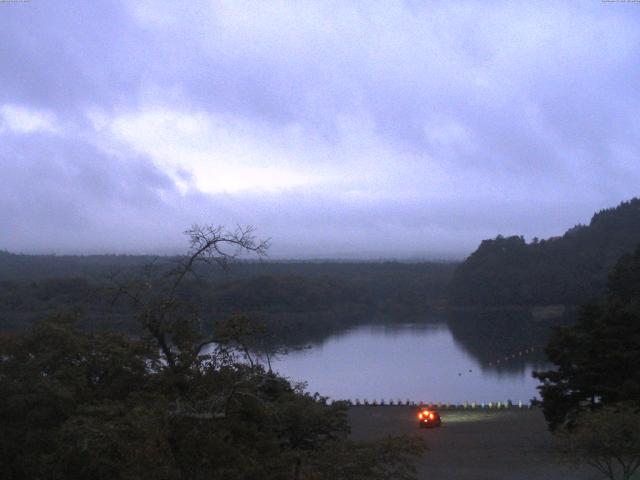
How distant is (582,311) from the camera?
16.8 m

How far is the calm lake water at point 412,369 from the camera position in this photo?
3006 centimetres

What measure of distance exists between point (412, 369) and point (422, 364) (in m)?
2.13

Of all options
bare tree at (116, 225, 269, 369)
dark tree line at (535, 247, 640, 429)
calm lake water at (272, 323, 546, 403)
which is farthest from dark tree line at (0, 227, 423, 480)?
calm lake water at (272, 323, 546, 403)

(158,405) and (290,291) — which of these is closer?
(158,405)

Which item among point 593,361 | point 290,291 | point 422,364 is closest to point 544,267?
point 290,291

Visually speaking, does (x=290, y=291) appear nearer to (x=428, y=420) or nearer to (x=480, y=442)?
(x=428, y=420)

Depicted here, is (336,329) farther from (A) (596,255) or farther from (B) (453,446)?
(B) (453,446)

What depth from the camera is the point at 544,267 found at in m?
73.7

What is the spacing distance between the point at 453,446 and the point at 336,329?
126ft

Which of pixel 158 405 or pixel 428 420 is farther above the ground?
pixel 158 405

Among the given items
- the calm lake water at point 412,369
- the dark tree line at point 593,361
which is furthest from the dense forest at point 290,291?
the dark tree line at point 593,361

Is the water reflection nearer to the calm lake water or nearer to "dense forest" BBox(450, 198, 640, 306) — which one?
the calm lake water

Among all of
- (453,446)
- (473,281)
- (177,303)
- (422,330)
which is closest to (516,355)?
(422,330)

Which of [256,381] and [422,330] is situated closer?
[256,381]
